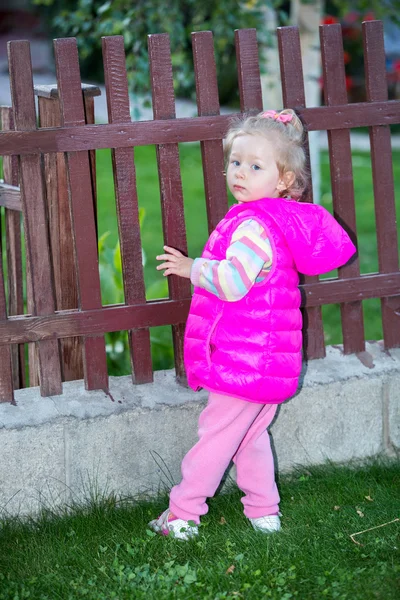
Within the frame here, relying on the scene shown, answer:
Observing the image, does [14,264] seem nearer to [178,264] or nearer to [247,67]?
[178,264]

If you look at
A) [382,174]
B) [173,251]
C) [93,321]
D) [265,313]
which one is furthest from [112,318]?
[382,174]

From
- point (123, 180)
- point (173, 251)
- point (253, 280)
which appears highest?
point (123, 180)

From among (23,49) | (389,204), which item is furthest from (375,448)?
(23,49)

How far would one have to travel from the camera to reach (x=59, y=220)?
320 cm

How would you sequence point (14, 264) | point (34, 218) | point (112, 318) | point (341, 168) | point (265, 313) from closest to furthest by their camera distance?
point (265, 313) < point (34, 218) < point (112, 318) < point (341, 168) < point (14, 264)

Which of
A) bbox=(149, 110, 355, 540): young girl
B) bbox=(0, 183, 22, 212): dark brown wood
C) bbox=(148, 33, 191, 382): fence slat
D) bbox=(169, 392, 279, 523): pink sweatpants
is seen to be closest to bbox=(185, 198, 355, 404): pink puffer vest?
bbox=(149, 110, 355, 540): young girl

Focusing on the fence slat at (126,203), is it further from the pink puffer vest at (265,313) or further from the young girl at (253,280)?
the pink puffer vest at (265,313)

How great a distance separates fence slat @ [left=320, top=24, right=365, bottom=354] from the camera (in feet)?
10.8

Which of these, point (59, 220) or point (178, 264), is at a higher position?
point (59, 220)

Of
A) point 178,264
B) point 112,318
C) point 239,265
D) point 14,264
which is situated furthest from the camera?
point 14,264

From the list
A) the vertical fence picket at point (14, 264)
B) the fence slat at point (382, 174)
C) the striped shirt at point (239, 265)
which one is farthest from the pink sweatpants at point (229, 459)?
the vertical fence picket at point (14, 264)

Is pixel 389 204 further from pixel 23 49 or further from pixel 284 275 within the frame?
pixel 23 49

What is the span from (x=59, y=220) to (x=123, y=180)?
30 cm

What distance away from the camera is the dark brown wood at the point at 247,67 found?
10.4 feet
